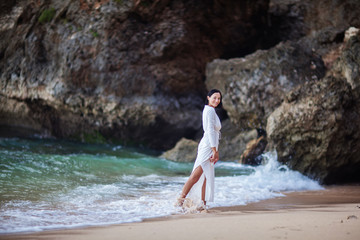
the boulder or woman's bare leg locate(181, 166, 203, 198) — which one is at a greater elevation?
the boulder

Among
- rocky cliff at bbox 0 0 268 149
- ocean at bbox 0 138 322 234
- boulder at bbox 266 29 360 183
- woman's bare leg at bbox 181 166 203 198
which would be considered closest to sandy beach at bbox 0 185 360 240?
ocean at bbox 0 138 322 234

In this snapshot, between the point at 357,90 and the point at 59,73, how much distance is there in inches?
433

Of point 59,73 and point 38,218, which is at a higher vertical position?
point 59,73

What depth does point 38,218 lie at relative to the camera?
464 centimetres

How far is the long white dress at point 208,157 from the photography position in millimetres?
5453

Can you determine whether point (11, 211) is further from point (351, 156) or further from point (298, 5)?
point (298, 5)

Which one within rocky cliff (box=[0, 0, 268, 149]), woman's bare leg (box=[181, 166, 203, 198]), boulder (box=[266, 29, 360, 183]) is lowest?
woman's bare leg (box=[181, 166, 203, 198])

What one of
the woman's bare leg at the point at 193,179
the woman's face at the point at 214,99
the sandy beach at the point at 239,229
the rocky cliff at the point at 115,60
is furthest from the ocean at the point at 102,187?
the rocky cliff at the point at 115,60

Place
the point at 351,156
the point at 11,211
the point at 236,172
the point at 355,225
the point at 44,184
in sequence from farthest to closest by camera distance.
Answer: the point at 236,172 → the point at 351,156 → the point at 44,184 → the point at 11,211 → the point at 355,225

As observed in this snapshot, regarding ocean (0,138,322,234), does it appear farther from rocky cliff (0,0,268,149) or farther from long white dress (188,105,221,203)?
rocky cliff (0,0,268,149)

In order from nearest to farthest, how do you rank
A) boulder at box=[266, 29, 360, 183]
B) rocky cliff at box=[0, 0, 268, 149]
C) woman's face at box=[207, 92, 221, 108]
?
woman's face at box=[207, 92, 221, 108], boulder at box=[266, 29, 360, 183], rocky cliff at box=[0, 0, 268, 149]

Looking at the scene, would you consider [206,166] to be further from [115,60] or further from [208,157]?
[115,60]

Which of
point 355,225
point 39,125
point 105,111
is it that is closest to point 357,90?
point 355,225

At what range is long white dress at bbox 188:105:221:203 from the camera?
5453 mm
